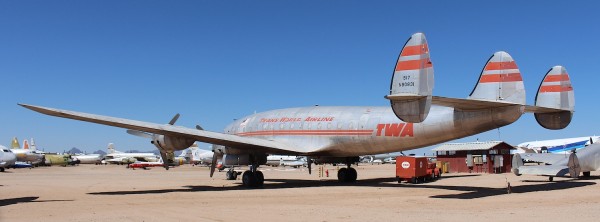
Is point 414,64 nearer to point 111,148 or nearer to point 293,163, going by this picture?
point 293,163

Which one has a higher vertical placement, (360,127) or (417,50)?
(417,50)

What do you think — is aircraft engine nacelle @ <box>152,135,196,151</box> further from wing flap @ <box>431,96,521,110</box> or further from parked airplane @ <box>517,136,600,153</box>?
parked airplane @ <box>517,136,600,153</box>

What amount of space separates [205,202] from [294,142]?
32.7 feet

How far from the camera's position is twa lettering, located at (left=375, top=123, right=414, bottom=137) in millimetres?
22047

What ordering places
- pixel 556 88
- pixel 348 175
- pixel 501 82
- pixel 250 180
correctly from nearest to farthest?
pixel 501 82 < pixel 556 88 < pixel 250 180 < pixel 348 175

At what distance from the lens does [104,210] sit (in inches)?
588

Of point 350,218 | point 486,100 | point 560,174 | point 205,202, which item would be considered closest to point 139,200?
point 205,202

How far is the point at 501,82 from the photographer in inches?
739

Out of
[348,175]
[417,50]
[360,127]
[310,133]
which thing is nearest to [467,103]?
[417,50]

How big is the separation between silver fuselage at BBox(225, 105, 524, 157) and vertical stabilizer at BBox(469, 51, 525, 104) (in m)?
0.48

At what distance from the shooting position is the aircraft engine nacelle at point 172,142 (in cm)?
2373

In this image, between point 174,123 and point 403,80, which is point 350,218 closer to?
Result: point 403,80

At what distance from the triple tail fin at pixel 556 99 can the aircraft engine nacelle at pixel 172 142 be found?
47.4ft

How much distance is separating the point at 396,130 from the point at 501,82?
5133mm
